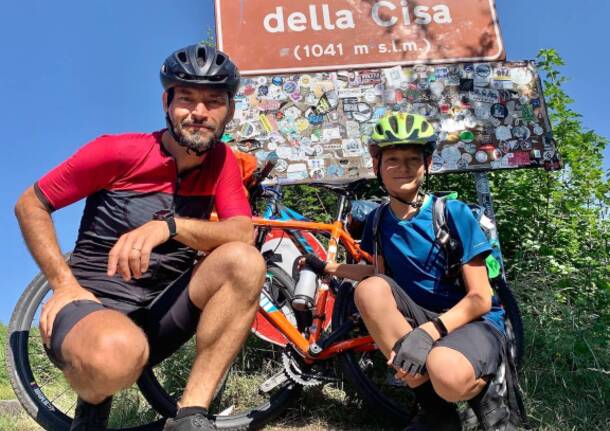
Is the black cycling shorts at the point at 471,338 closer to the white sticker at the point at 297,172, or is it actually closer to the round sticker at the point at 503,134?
the white sticker at the point at 297,172

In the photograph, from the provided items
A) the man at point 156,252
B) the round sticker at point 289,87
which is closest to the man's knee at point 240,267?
the man at point 156,252

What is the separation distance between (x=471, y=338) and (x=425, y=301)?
1.23ft

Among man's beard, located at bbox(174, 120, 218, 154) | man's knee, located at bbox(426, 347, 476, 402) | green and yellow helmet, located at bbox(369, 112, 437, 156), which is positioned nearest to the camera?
man's knee, located at bbox(426, 347, 476, 402)

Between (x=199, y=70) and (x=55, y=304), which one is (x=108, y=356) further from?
(x=199, y=70)

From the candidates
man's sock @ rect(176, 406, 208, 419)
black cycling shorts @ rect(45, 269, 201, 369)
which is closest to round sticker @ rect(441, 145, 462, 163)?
black cycling shorts @ rect(45, 269, 201, 369)

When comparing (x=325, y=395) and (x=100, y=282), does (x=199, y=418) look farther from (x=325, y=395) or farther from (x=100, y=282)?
(x=325, y=395)

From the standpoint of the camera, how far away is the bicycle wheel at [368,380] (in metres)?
3.34

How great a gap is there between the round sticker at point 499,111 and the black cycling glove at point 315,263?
2.03 metres

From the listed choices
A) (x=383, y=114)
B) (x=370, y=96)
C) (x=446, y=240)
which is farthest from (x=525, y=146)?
(x=446, y=240)

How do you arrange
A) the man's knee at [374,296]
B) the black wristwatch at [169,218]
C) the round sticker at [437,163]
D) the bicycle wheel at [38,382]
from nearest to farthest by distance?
the black wristwatch at [169,218]
the man's knee at [374,296]
the bicycle wheel at [38,382]
the round sticker at [437,163]

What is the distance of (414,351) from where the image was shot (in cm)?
236

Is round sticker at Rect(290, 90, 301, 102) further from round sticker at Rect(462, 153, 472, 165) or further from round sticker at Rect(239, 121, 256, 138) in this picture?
round sticker at Rect(462, 153, 472, 165)

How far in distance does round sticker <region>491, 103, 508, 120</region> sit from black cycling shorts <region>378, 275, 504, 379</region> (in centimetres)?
241

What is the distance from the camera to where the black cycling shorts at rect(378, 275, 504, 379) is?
2.36m
